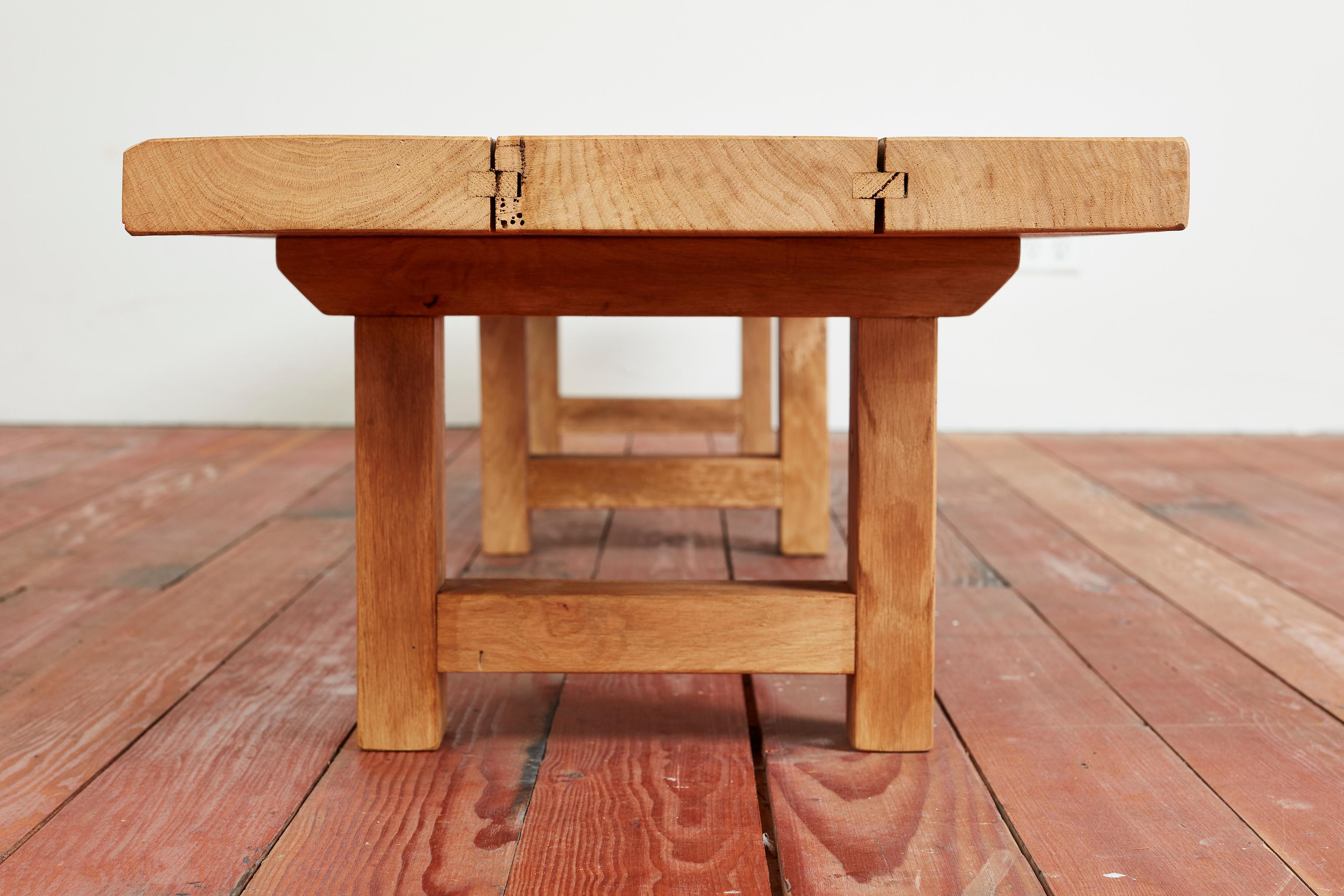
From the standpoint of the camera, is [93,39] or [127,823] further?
[93,39]

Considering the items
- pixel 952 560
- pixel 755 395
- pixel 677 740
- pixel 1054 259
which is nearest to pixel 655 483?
pixel 952 560

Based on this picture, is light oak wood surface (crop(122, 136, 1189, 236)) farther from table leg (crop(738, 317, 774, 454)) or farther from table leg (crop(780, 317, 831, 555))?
table leg (crop(738, 317, 774, 454))

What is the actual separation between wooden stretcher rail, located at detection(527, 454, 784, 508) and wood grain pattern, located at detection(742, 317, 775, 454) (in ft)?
1.33

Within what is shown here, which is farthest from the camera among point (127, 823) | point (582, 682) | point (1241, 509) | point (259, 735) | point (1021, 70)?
point (1021, 70)

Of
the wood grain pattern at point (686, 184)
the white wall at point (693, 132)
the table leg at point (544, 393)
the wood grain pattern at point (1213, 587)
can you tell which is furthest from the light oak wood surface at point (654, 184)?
the white wall at point (693, 132)

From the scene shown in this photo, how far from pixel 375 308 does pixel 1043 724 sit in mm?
625

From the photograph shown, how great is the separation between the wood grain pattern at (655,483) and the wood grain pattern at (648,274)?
733 millimetres

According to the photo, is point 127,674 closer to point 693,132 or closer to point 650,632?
point 650,632

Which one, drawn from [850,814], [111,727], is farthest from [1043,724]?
[111,727]

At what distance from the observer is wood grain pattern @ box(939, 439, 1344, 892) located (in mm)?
755

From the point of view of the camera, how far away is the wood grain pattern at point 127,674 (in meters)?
0.81

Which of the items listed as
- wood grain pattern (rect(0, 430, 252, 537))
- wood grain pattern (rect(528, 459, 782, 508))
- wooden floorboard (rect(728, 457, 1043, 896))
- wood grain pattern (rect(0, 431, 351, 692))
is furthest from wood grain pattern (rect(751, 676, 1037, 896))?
wood grain pattern (rect(0, 430, 252, 537))

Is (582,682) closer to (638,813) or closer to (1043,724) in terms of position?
(638,813)

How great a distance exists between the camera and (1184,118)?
107 inches
